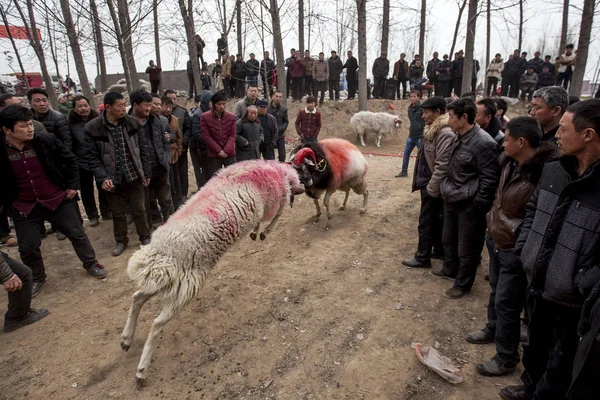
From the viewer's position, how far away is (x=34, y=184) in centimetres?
410

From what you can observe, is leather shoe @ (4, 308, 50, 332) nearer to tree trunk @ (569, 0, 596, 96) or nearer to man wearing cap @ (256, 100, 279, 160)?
man wearing cap @ (256, 100, 279, 160)

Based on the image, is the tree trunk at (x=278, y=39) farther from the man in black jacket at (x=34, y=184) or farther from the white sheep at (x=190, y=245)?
the white sheep at (x=190, y=245)

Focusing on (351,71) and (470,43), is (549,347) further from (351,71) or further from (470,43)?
(351,71)

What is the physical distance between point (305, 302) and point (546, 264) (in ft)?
8.45

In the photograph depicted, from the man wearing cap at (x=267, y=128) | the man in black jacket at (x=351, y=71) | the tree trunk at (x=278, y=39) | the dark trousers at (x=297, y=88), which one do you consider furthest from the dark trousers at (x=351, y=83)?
the man wearing cap at (x=267, y=128)

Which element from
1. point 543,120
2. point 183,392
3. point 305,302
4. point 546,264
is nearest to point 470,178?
point 543,120

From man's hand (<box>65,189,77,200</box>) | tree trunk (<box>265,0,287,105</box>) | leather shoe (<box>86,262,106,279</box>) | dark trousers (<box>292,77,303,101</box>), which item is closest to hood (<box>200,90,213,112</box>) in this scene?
man's hand (<box>65,189,77,200</box>)

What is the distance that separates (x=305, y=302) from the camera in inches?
159

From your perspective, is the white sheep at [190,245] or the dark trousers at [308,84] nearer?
the white sheep at [190,245]

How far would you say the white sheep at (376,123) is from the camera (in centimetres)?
1394

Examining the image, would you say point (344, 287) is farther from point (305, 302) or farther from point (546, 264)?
point (546, 264)

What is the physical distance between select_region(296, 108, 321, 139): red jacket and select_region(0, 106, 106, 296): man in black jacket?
586 centimetres

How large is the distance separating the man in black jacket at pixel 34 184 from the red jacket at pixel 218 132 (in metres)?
2.23

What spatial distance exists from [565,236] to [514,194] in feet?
2.50
